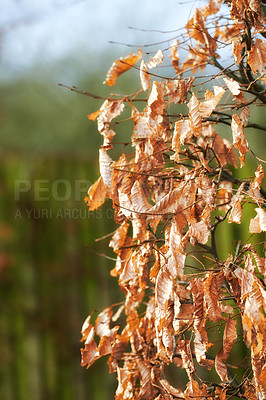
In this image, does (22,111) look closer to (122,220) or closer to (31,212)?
(31,212)

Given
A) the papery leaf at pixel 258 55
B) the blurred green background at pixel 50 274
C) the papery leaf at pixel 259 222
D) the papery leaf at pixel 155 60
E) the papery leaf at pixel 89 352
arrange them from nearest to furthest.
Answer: the papery leaf at pixel 259 222 < the papery leaf at pixel 258 55 < the papery leaf at pixel 155 60 < the papery leaf at pixel 89 352 < the blurred green background at pixel 50 274

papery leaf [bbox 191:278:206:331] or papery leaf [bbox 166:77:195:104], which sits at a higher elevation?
papery leaf [bbox 166:77:195:104]

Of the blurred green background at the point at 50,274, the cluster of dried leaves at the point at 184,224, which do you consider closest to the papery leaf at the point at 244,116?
the cluster of dried leaves at the point at 184,224

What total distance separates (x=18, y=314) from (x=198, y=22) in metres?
1.83

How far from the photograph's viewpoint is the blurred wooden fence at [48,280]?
249 cm

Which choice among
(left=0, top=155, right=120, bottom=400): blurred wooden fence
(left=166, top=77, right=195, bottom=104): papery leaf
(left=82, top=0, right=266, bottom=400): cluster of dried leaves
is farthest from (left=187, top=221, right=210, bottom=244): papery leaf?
(left=0, top=155, right=120, bottom=400): blurred wooden fence

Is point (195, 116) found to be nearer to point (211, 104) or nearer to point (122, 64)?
point (211, 104)

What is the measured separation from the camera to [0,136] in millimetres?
9008

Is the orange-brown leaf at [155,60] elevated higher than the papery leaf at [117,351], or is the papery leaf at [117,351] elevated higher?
the orange-brown leaf at [155,60]

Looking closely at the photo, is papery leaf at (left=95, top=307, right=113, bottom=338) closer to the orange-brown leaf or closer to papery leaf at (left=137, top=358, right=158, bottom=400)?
papery leaf at (left=137, top=358, right=158, bottom=400)

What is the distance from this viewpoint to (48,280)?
8.39 ft

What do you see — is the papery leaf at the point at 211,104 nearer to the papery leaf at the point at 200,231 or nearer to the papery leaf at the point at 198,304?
the papery leaf at the point at 200,231

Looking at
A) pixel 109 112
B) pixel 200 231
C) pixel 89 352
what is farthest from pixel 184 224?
pixel 89 352

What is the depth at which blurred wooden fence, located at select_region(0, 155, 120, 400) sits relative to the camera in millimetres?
2494
